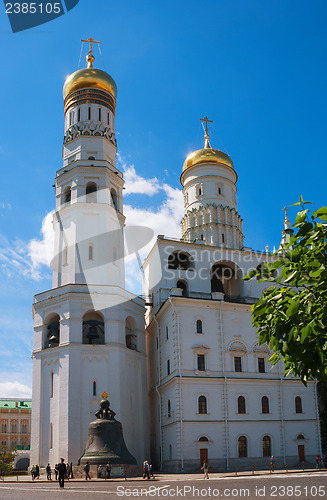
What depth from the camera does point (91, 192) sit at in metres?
47.8

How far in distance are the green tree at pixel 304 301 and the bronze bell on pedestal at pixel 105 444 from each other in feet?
80.1

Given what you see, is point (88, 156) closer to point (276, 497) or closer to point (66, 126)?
point (66, 126)

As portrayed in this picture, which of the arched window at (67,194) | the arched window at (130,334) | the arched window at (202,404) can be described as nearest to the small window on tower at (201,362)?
the arched window at (202,404)

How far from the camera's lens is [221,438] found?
37969 mm

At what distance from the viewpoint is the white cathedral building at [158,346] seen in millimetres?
38438

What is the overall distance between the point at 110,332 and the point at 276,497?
2651 centimetres

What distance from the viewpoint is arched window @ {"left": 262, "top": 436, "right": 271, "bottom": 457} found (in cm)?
3872

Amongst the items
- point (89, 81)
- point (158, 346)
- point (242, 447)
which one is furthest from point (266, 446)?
point (89, 81)

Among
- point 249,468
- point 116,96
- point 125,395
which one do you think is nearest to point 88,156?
point 116,96

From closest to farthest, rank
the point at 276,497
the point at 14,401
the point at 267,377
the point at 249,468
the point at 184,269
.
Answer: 1. the point at 276,497
2. the point at 249,468
3. the point at 267,377
4. the point at 184,269
5. the point at 14,401

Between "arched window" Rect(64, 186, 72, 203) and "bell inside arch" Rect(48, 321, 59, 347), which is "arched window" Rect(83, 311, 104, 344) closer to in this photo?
"bell inside arch" Rect(48, 321, 59, 347)

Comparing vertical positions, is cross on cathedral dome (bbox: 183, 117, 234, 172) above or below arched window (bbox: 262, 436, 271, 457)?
above

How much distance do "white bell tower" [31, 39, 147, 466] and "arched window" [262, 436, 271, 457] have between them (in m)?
9.19

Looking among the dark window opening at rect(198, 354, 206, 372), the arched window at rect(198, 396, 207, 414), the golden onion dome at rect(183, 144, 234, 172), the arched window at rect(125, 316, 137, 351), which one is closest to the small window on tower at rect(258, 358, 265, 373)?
the dark window opening at rect(198, 354, 206, 372)
